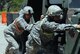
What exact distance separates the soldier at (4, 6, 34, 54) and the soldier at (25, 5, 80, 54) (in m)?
0.64

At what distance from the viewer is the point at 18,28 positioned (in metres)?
8.35

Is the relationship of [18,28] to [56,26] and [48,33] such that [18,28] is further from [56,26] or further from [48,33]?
[56,26]

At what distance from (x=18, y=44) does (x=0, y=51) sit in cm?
270

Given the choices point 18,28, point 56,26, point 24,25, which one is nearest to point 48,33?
point 56,26

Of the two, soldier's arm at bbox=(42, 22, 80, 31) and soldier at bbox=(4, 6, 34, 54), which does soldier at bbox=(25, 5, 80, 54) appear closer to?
soldier's arm at bbox=(42, 22, 80, 31)

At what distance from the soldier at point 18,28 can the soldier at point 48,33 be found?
25.0 inches

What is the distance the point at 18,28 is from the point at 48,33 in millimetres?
1686

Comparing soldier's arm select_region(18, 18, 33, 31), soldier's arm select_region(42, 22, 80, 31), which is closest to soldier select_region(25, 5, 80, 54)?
soldier's arm select_region(42, 22, 80, 31)

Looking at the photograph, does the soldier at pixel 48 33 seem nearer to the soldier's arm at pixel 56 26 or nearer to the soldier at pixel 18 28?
the soldier's arm at pixel 56 26

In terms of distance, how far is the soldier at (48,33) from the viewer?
258 inches

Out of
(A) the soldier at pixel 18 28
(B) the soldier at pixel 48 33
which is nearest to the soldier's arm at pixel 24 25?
(A) the soldier at pixel 18 28

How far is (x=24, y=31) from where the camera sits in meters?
8.34

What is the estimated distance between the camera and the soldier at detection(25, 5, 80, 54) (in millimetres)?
6555

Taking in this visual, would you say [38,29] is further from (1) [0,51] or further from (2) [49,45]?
(1) [0,51]
